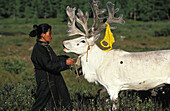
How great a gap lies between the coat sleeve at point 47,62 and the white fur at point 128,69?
1.95ft

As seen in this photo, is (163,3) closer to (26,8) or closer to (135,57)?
(26,8)

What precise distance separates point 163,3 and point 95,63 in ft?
280

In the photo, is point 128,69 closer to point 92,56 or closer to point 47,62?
point 92,56

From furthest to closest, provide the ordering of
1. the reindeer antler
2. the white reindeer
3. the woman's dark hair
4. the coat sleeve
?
the reindeer antler, the white reindeer, the woman's dark hair, the coat sleeve

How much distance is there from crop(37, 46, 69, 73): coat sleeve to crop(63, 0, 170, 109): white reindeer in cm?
57

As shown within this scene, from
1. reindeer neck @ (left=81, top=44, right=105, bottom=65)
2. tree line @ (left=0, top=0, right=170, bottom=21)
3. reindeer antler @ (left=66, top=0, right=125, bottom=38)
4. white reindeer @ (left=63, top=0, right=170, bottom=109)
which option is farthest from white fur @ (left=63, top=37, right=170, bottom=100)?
tree line @ (left=0, top=0, right=170, bottom=21)

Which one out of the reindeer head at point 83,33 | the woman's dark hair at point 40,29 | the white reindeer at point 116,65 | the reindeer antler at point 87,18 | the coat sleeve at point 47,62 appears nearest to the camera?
the coat sleeve at point 47,62

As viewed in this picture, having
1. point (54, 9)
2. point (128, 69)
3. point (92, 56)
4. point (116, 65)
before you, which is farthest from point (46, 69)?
point (54, 9)

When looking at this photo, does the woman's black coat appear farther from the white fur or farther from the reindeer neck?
the reindeer neck

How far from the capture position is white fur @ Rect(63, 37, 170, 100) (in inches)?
188

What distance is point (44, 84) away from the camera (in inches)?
187

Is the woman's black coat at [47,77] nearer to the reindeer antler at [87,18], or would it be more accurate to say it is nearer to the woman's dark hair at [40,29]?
the woman's dark hair at [40,29]

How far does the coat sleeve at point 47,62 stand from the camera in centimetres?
457

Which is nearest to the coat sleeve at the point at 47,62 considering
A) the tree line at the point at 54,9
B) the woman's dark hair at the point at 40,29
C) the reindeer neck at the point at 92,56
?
the woman's dark hair at the point at 40,29
